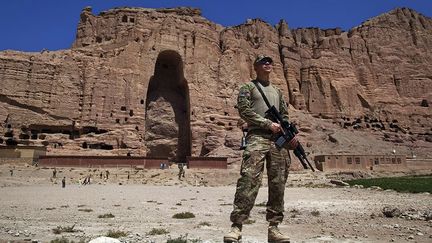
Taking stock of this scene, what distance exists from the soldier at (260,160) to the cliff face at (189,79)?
39187 millimetres

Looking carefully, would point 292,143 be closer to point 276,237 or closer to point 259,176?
point 259,176

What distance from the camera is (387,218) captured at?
9.72 meters

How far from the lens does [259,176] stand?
5461 mm

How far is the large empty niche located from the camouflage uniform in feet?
150

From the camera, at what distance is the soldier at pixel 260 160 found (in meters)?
5.39

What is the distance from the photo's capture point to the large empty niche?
170 ft

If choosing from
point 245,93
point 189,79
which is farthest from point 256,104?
point 189,79

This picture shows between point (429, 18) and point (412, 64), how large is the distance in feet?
47.0

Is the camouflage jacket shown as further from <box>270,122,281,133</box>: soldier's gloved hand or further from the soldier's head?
the soldier's head

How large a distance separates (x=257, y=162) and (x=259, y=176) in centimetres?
21

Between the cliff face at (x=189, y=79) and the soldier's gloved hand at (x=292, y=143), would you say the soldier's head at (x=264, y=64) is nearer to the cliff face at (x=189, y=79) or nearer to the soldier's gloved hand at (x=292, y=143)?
the soldier's gloved hand at (x=292, y=143)

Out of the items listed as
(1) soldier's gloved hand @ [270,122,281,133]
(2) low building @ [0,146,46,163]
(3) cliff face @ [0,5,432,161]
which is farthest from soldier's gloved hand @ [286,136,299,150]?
(3) cliff face @ [0,5,432,161]

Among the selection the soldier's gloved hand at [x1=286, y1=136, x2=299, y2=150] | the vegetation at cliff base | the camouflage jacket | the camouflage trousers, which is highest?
the camouflage jacket

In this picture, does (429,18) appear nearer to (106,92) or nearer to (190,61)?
(190,61)
